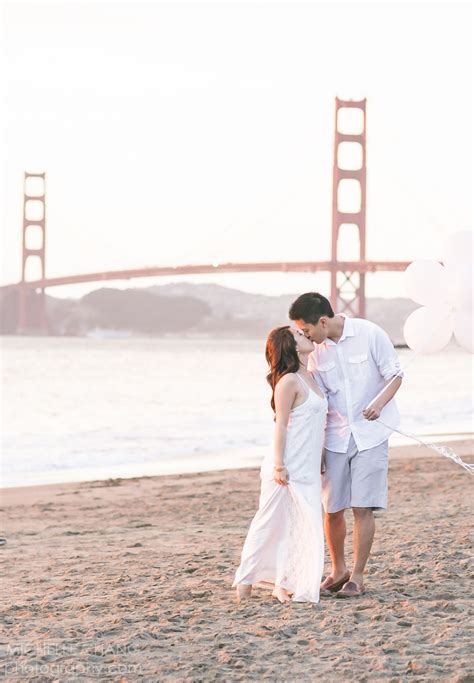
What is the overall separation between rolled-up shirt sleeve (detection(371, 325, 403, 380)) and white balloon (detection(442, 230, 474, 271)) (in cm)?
48

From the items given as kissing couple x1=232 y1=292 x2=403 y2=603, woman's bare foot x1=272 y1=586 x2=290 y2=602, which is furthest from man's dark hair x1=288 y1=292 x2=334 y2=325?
woman's bare foot x1=272 y1=586 x2=290 y2=602

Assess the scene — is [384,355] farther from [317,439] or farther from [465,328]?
[465,328]

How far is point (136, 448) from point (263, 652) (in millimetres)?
9724

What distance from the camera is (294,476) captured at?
3.44 metres

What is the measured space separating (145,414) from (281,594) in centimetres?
1639

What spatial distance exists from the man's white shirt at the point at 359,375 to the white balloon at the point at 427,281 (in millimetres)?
442

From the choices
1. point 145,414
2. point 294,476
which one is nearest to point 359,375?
point 294,476

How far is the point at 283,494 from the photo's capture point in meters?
3.48

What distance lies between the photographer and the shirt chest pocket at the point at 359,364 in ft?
11.3

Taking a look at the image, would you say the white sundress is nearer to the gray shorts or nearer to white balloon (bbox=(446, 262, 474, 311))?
the gray shorts

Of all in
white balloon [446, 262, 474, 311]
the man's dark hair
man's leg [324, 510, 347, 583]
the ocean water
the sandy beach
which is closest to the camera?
the sandy beach

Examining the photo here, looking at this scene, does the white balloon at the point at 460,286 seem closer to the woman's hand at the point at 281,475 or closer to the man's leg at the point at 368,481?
the man's leg at the point at 368,481

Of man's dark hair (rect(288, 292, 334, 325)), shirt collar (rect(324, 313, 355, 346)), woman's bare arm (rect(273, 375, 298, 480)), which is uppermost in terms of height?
man's dark hair (rect(288, 292, 334, 325))

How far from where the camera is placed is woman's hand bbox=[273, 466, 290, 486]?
11.2 ft
